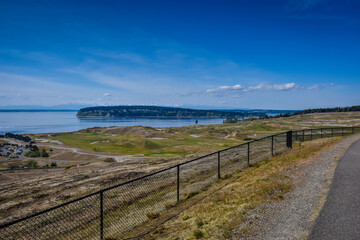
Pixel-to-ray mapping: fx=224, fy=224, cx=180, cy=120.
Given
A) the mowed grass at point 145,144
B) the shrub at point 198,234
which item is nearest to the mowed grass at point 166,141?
the mowed grass at point 145,144

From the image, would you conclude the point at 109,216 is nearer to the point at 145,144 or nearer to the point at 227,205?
the point at 227,205

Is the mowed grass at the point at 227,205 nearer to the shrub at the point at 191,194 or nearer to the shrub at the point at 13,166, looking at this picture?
the shrub at the point at 191,194

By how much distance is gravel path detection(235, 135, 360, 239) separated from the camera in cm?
555

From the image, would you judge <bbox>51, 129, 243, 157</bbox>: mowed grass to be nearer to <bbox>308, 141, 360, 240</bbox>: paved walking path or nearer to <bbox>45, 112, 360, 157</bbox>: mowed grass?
<bbox>45, 112, 360, 157</bbox>: mowed grass

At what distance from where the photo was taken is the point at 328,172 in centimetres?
1040

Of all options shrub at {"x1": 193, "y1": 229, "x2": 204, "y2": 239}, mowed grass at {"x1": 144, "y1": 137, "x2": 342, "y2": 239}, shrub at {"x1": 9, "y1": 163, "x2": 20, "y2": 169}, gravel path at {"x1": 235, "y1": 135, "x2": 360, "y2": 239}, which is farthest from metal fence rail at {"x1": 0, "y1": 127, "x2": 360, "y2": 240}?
shrub at {"x1": 9, "y1": 163, "x2": 20, "y2": 169}

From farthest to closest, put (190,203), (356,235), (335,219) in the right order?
1. (190,203)
2. (335,219)
3. (356,235)

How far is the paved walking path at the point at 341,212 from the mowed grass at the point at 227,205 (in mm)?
1487

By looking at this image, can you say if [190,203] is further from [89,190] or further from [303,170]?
[89,190]

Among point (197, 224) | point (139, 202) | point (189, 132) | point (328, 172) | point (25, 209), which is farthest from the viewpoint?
point (189, 132)

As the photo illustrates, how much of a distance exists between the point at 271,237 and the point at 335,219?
6.62 feet

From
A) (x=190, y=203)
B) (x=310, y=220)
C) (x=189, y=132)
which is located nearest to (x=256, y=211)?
(x=310, y=220)

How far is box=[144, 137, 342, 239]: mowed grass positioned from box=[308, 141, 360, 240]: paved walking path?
149 cm

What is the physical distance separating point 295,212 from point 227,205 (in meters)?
2.15
